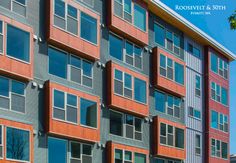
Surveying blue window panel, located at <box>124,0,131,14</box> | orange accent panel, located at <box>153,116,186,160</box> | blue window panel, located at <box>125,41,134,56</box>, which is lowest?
orange accent panel, located at <box>153,116,186,160</box>

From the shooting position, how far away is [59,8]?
29.6m

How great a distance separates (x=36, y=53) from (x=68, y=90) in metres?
2.66

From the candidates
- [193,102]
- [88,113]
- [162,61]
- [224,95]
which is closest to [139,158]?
[88,113]

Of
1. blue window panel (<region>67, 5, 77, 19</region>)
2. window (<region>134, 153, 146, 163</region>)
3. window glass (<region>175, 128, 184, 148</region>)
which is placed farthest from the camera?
window glass (<region>175, 128, 184, 148</region>)

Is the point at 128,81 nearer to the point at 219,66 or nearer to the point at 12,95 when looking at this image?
the point at 12,95

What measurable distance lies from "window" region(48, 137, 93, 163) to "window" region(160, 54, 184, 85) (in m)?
9.91

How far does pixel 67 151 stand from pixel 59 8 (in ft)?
24.9

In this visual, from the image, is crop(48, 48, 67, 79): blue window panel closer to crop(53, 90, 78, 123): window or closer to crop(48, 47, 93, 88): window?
crop(48, 47, 93, 88): window

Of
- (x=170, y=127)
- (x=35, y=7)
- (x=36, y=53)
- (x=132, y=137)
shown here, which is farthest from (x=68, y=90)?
(x=170, y=127)

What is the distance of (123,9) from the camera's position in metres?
34.8

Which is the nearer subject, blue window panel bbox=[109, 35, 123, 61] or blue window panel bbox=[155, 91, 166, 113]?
blue window panel bbox=[109, 35, 123, 61]

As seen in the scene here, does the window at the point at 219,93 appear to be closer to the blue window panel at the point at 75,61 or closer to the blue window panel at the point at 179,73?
the blue window panel at the point at 179,73

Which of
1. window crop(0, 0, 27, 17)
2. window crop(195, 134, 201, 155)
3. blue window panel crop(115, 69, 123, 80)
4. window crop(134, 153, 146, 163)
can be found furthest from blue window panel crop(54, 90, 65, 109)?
window crop(195, 134, 201, 155)

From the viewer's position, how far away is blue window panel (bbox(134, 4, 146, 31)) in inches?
1419
